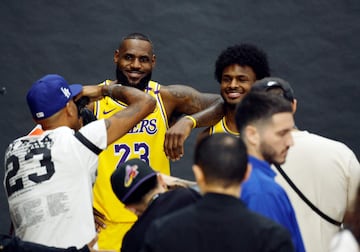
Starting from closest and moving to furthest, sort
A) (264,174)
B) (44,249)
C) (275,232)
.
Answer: (275,232) < (264,174) < (44,249)

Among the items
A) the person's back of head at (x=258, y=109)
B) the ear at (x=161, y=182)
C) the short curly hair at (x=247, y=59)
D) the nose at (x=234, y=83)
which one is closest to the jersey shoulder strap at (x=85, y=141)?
the ear at (x=161, y=182)

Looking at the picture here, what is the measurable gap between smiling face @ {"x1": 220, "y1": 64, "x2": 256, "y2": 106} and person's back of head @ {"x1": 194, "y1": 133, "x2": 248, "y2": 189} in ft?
7.46

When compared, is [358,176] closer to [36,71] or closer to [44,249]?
[44,249]

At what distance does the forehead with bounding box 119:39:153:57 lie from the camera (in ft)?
19.8

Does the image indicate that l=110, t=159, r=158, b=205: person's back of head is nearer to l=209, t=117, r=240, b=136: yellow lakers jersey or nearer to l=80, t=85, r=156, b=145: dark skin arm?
l=80, t=85, r=156, b=145: dark skin arm

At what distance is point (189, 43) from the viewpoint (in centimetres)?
745

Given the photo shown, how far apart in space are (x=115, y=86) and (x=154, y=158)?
106 centimetres

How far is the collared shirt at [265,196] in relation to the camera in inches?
140

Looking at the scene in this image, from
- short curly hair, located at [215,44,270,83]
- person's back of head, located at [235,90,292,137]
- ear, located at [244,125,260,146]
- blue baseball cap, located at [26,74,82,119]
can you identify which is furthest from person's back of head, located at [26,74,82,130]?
short curly hair, located at [215,44,270,83]

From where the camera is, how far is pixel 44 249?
4207 mm

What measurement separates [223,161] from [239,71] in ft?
7.94

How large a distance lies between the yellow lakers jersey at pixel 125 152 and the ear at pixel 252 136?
7.21 feet

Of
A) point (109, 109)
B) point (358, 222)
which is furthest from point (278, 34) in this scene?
point (358, 222)

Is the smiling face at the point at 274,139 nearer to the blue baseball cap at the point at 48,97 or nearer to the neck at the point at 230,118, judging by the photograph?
the blue baseball cap at the point at 48,97
